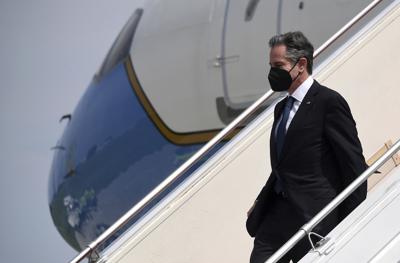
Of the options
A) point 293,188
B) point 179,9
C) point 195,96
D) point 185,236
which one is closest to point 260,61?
point 195,96

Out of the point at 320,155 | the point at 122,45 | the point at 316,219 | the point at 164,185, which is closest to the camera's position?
the point at 316,219

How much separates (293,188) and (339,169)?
16cm

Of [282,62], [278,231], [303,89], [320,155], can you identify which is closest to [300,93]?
[303,89]

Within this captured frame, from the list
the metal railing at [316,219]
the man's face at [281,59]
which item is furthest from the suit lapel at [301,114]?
the metal railing at [316,219]

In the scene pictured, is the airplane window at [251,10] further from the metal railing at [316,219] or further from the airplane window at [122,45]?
the metal railing at [316,219]

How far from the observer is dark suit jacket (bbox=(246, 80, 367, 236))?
114 inches

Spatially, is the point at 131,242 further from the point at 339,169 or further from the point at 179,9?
the point at 179,9

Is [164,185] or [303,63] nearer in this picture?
[303,63]

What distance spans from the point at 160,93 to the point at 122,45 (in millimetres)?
1083

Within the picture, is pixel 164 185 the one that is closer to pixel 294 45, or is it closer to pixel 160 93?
pixel 294 45

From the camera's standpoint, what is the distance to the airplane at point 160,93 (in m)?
7.14

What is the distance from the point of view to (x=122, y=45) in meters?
8.81

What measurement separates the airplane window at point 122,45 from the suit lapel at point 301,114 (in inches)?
221

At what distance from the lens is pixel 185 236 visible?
4391 millimetres
